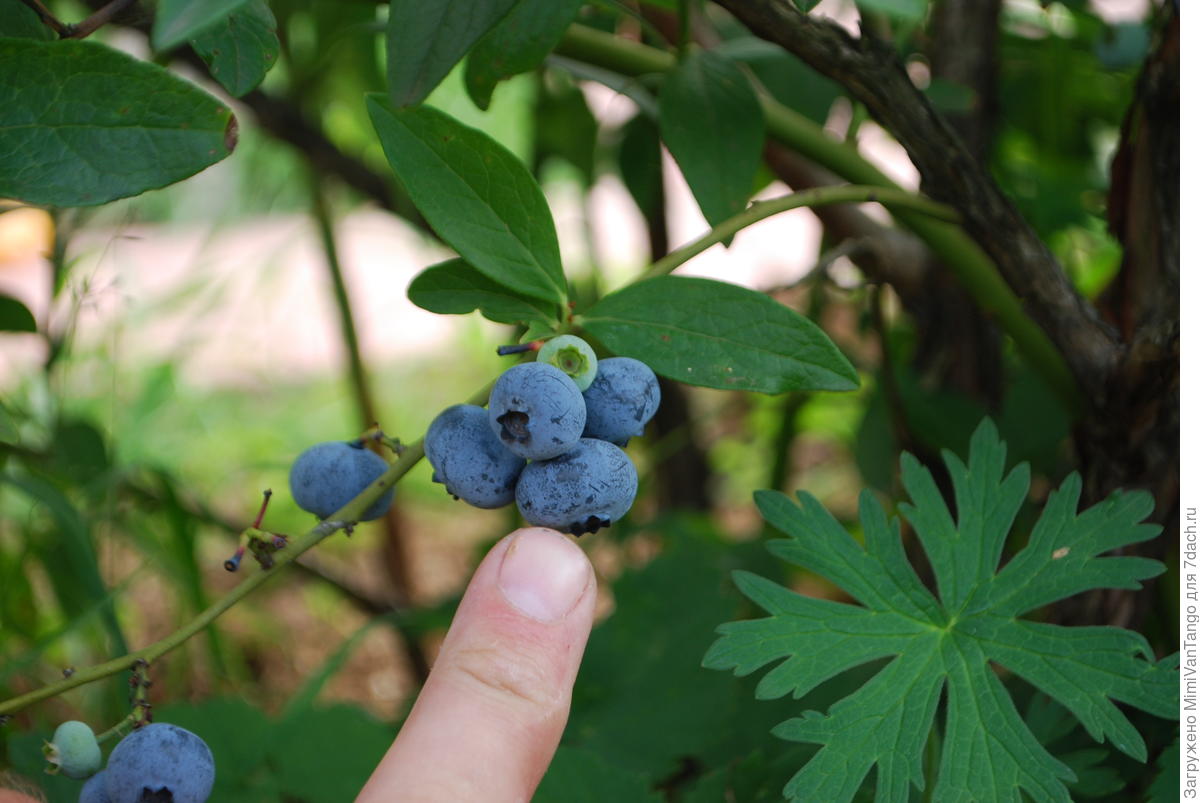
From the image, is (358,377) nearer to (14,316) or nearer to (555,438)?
(14,316)

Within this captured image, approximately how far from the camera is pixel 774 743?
87 cm

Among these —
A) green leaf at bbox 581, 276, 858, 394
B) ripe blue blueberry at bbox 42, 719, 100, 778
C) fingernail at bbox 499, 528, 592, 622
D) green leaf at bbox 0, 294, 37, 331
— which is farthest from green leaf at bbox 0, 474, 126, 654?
green leaf at bbox 581, 276, 858, 394

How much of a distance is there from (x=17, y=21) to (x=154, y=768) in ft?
1.27

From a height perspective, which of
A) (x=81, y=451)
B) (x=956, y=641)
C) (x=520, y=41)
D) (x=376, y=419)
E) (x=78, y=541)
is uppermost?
(x=520, y=41)

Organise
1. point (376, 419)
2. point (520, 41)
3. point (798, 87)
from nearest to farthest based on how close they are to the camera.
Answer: point (520, 41) → point (798, 87) → point (376, 419)

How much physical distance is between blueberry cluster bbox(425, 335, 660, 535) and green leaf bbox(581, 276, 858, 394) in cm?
2

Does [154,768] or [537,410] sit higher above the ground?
[537,410]

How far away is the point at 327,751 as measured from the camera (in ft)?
3.07

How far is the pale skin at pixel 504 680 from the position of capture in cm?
52

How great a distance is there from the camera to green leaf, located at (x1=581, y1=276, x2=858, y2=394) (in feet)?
1.71

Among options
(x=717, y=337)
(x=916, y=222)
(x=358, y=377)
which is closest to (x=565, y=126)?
(x=358, y=377)

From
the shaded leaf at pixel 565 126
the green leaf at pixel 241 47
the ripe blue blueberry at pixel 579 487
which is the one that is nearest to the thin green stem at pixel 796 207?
the ripe blue blueberry at pixel 579 487

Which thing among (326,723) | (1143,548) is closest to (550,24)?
(1143,548)
